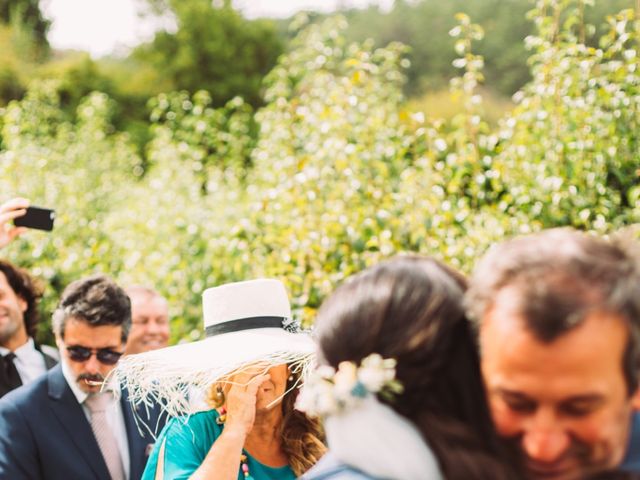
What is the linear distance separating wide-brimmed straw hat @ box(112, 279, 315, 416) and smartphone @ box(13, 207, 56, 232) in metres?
1.64

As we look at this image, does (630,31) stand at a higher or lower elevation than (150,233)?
higher

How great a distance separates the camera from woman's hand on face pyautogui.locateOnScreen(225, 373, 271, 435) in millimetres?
2736

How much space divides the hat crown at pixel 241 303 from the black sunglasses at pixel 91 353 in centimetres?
87

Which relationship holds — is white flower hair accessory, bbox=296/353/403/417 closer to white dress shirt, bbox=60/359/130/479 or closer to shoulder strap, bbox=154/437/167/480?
shoulder strap, bbox=154/437/167/480

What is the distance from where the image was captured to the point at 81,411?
11.8ft

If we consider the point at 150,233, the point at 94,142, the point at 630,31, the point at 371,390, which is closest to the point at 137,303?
the point at 150,233

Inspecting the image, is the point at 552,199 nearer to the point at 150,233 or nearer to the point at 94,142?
the point at 150,233

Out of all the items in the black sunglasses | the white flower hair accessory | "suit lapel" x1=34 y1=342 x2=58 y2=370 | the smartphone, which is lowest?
"suit lapel" x1=34 y1=342 x2=58 y2=370

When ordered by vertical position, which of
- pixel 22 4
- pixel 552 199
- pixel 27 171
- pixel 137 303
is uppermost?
pixel 22 4

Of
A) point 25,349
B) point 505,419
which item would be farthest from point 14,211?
point 505,419

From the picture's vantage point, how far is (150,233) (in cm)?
687

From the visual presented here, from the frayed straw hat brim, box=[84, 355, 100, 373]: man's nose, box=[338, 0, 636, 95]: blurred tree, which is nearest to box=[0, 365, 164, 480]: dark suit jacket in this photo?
box=[84, 355, 100, 373]: man's nose

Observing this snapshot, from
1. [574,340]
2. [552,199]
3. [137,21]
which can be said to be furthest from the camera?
[137,21]

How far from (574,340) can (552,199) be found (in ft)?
10.8
